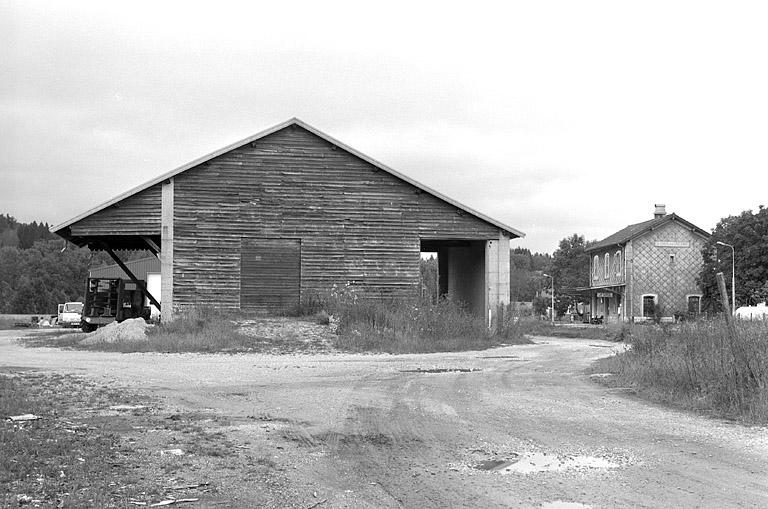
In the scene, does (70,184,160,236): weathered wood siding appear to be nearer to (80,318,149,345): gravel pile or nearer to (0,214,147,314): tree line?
(80,318,149,345): gravel pile

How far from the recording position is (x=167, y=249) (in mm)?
30266

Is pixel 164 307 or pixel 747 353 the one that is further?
pixel 164 307

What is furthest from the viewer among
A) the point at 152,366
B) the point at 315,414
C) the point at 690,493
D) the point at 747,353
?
the point at 152,366

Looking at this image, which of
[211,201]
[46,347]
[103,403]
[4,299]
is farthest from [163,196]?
[4,299]

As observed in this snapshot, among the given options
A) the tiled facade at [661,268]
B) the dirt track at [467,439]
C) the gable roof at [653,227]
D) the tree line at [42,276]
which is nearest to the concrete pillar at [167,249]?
the dirt track at [467,439]

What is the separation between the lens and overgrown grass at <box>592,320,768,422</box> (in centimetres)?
1103

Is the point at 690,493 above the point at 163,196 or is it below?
below

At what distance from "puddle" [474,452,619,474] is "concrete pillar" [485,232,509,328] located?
24.9 metres

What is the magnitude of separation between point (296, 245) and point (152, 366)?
1397 cm

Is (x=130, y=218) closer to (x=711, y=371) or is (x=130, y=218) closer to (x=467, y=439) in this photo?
(x=711, y=371)

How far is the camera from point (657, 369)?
13773 millimetres

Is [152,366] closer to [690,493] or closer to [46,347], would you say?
[46,347]

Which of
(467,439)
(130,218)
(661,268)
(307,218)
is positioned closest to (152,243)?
(130,218)

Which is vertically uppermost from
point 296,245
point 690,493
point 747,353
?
point 296,245
